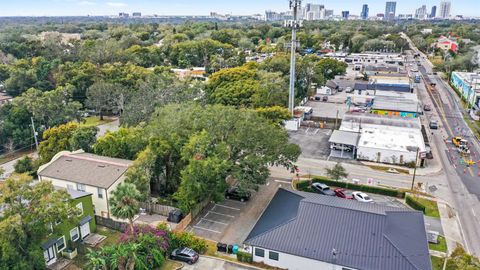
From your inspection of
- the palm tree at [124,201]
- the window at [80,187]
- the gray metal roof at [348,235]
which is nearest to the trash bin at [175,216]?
the palm tree at [124,201]

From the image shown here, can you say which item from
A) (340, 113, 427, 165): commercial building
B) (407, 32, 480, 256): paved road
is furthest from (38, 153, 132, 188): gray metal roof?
(407, 32, 480, 256): paved road

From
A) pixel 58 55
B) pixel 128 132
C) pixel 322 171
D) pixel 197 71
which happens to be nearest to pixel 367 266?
pixel 322 171

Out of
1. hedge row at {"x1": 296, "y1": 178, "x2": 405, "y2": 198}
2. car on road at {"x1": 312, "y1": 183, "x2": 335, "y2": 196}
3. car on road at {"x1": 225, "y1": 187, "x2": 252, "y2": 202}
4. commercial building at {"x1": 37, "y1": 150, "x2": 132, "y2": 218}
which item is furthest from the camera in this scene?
hedge row at {"x1": 296, "y1": 178, "x2": 405, "y2": 198}

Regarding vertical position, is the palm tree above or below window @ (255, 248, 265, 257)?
above

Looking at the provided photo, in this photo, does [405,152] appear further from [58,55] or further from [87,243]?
[58,55]

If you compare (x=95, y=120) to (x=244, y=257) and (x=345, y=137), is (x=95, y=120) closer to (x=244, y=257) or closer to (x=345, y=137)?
(x=345, y=137)

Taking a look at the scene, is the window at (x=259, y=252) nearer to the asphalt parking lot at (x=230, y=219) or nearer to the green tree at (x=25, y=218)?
the asphalt parking lot at (x=230, y=219)

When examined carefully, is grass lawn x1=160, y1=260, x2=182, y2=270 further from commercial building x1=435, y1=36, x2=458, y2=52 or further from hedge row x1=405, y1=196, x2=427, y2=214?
commercial building x1=435, y1=36, x2=458, y2=52
